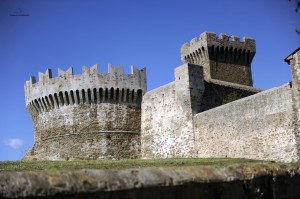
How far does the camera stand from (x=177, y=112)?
896 inches

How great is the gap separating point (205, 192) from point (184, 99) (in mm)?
17755

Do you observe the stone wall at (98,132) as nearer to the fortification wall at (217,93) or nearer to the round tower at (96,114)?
the round tower at (96,114)

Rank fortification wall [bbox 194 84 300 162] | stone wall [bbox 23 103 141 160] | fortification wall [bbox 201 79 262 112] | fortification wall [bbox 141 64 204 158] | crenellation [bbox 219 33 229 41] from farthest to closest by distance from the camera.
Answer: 1. crenellation [bbox 219 33 229 41]
2. stone wall [bbox 23 103 141 160]
3. fortification wall [bbox 201 79 262 112]
4. fortification wall [bbox 141 64 204 158]
5. fortification wall [bbox 194 84 300 162]

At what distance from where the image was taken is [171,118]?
75.9 ft

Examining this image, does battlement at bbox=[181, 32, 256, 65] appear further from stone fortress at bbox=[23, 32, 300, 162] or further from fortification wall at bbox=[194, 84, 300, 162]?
fortification wall at bbox=[194, 84, 300, 162]

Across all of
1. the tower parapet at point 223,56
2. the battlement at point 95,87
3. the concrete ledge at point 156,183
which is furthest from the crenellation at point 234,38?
the concrete ledge at point 156,183

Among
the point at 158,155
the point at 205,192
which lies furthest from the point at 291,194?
the point at 158,155

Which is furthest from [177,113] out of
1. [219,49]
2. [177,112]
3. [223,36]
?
[223,36]

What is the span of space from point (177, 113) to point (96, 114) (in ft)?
21.3

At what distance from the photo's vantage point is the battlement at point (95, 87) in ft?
88.6

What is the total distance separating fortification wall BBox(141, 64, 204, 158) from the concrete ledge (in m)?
16.2

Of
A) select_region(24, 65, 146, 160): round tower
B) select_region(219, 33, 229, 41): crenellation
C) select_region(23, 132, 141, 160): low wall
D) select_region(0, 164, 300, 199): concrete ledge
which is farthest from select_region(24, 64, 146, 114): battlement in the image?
select_region(0, 164, 300, 199): concrete ledge

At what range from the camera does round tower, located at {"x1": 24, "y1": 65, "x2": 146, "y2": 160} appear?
2672cm

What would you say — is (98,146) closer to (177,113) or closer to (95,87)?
(95,87)
